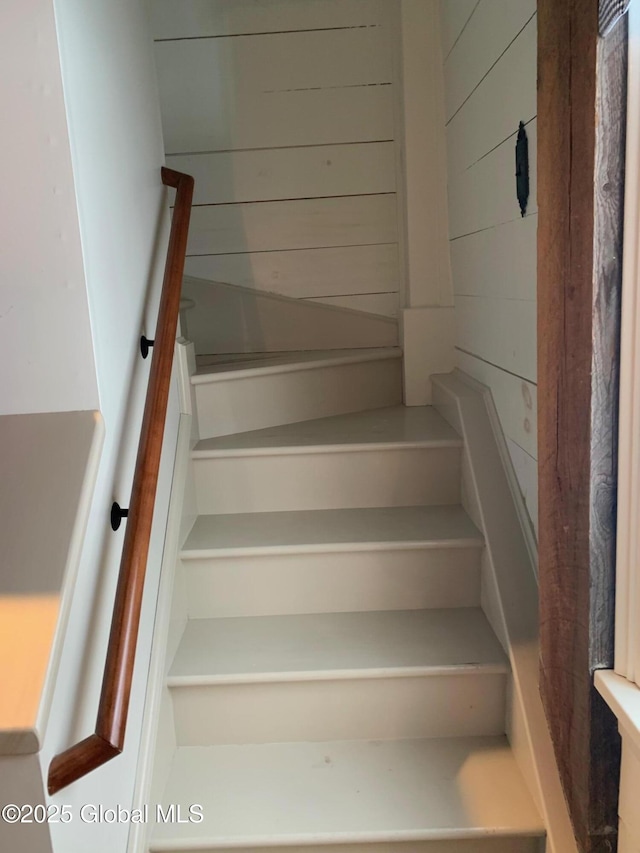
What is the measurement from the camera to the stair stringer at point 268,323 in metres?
2.89

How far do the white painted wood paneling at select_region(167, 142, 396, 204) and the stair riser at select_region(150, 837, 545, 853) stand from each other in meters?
2.31

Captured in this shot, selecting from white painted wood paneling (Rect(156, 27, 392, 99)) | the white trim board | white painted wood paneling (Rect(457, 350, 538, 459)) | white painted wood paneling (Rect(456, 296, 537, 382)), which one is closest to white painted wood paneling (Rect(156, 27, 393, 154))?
white painted wood paneling (Rect(156, 27, 392, 99))

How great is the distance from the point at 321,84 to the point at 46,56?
186 cm

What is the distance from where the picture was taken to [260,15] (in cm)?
269

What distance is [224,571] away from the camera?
71.1 inches

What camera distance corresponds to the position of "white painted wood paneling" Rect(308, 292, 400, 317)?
2.89m

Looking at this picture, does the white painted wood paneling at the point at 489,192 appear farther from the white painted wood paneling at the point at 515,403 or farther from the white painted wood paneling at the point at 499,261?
the white painted wood paneling at the point at 515,403

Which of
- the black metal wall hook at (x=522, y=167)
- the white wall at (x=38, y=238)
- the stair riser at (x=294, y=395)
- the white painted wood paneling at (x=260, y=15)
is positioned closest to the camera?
the white wall at (x=38, y=238)

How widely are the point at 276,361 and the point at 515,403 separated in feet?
3.53

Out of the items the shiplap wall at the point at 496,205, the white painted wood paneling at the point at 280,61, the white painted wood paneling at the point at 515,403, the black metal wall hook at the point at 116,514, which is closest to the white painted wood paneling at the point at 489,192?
the shiplap wall at the point at 496,205

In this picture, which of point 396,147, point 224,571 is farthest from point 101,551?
point 396,147

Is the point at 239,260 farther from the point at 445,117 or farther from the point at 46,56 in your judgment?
the point at 46,56

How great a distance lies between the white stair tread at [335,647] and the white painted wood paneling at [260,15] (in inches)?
89.2

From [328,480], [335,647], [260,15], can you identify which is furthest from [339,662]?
[260,15]
